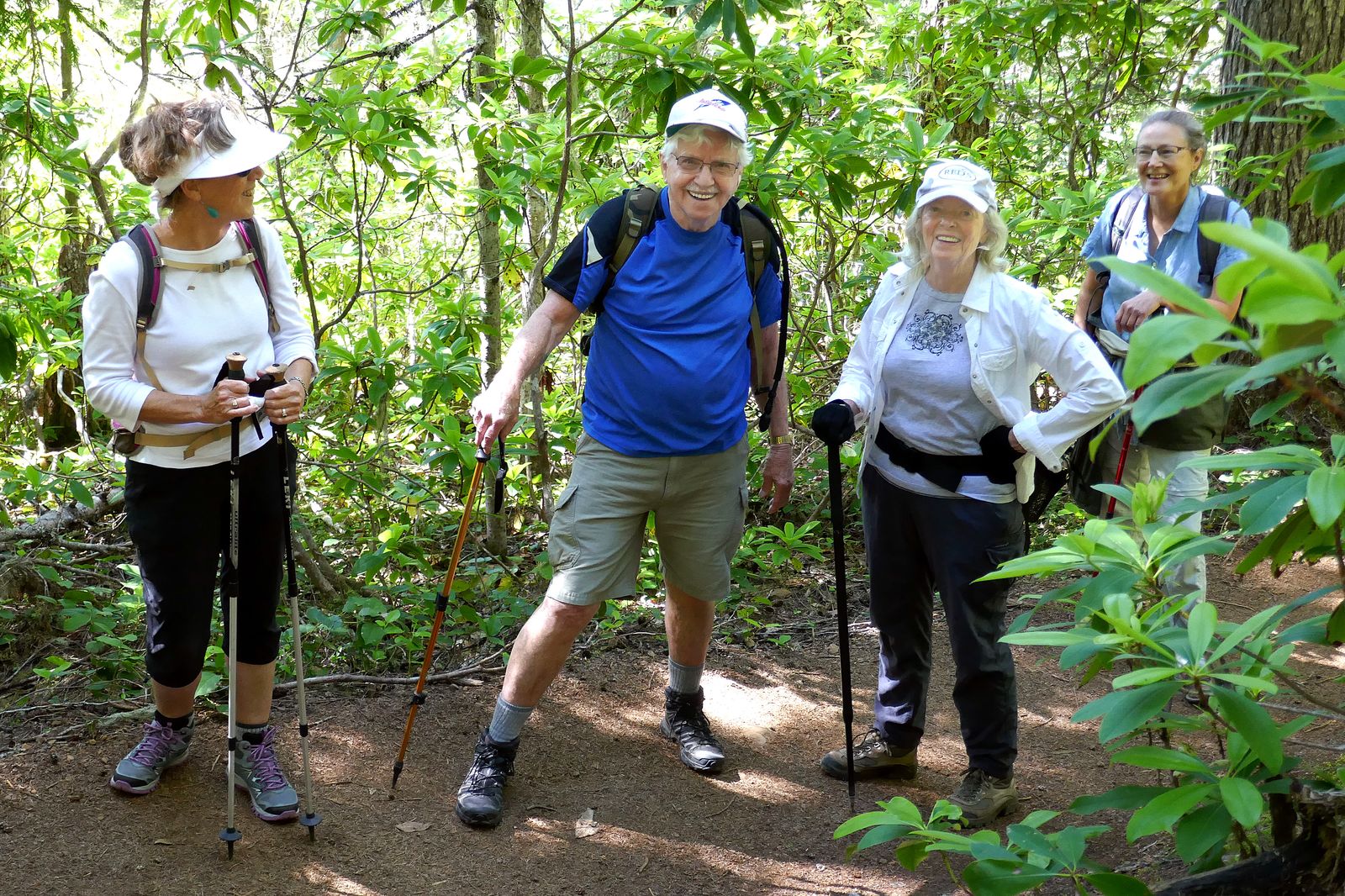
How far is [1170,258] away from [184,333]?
3.53 metres

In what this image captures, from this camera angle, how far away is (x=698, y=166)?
356 cm

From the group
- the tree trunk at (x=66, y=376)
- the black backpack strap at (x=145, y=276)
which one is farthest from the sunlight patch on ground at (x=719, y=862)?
the tree trunk at (x=66, y=376)

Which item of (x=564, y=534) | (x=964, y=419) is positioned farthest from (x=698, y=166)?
(x=564, y=534)

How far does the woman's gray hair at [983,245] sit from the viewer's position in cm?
343

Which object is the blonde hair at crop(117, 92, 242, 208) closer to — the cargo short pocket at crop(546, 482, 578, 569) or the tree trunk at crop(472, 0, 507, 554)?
the cargo short pocket at crop(546, 482, 578, 569)

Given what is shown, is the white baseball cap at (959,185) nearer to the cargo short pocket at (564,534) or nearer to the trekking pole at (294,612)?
the cargo short pocket at (564,534)

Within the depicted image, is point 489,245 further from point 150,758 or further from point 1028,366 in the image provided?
point 1028,366

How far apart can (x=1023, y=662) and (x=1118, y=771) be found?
3.73 feet

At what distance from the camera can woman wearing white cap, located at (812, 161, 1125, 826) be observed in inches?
132

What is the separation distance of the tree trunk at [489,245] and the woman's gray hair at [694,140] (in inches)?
80.4

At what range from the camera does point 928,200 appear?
3.36 meters

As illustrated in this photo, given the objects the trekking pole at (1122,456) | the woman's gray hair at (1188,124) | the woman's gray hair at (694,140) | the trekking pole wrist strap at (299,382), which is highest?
the woman's gray hair at (1188,124)

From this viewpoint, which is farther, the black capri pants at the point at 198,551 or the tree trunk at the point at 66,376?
the tree trunk at the point at 66,376

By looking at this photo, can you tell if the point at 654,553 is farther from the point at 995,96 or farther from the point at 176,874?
the point at 995,96
